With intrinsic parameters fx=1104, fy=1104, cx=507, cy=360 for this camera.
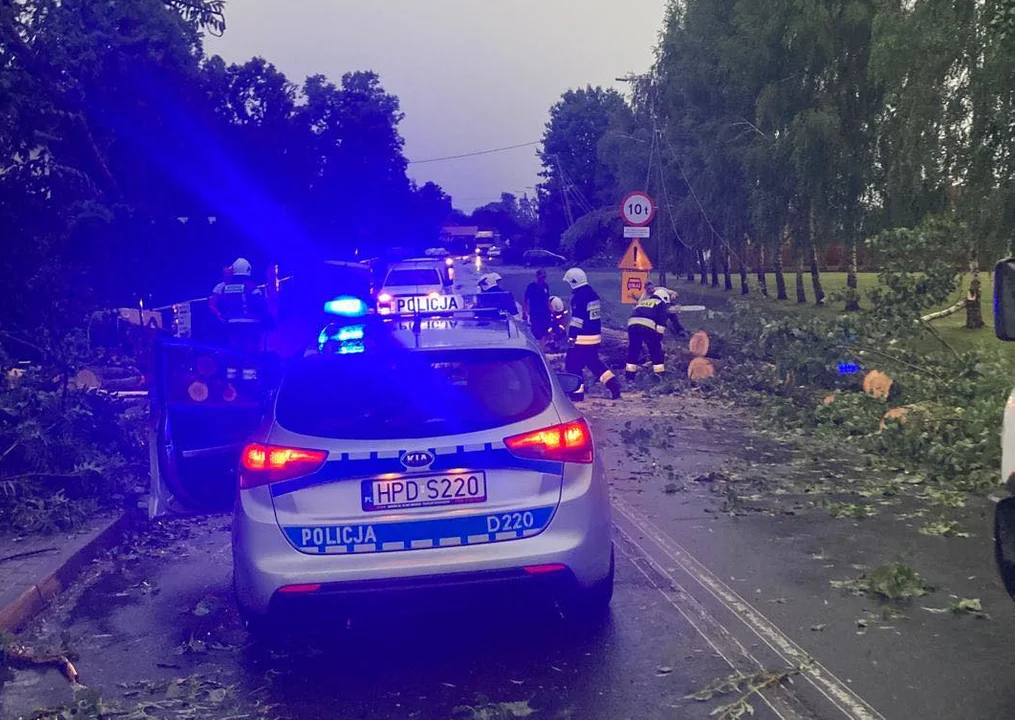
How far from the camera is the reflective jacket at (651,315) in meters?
16.9

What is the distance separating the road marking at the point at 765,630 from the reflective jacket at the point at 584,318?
676 cm

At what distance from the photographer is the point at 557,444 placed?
17.3ft

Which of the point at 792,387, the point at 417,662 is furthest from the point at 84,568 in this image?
the point at 792,387

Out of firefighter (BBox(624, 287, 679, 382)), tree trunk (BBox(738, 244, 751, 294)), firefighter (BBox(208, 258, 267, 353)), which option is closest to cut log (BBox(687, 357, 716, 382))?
firefighter (BBox(624, 287, 679, 382))

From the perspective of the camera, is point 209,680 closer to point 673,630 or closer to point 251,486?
point 251,486

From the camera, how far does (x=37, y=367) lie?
376 inches

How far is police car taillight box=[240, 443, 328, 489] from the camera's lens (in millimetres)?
5082

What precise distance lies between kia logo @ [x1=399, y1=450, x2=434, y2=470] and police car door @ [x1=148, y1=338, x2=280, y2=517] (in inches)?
127

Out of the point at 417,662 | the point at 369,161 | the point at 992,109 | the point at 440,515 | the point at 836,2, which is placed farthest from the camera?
the point at 369,161

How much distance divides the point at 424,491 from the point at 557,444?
0.68 meters

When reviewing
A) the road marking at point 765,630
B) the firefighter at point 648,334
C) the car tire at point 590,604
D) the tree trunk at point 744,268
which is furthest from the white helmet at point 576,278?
the tree trunk at point 744,268

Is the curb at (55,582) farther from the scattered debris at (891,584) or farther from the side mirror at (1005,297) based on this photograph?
the side mirror at (1005,297)

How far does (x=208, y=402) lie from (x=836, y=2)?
82.8 feet

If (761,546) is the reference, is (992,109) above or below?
above
